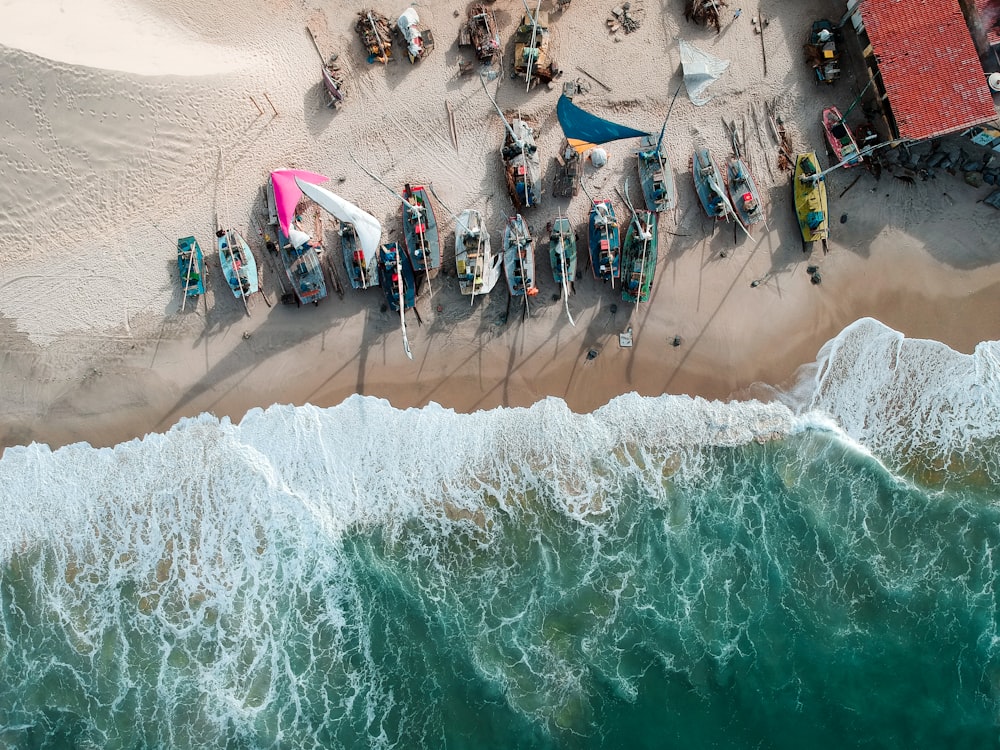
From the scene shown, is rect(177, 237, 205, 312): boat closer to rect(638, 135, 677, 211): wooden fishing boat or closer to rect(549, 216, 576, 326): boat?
rect(549, 216, 576, 326): boat

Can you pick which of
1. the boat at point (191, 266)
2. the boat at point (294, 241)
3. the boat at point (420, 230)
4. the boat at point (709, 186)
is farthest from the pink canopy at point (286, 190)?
the boat at point (709, 186)

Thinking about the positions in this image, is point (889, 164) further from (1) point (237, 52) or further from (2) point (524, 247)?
(1) point (237, 52)

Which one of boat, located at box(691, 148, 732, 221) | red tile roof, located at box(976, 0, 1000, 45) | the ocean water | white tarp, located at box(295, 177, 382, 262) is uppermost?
red tile roof, located at box(976, 0, 1000, 45)

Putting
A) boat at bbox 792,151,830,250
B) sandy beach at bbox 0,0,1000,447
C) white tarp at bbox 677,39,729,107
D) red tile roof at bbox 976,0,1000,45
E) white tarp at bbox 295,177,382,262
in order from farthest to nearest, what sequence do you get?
1. white tarp at bbox 677,39,729,107
2. sandy beach at bbox 0,0,1000,447
3. boat at bbox 792,151,830,250
4. white tarp at bbox 295,177,382,262
5. red tile roof at bbox 976,0,1000,45

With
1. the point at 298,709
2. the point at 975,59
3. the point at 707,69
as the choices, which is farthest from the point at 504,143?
the point at 298,709

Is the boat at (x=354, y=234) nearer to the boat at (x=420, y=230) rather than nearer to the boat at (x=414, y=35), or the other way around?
the boat at (x=420, y=230)

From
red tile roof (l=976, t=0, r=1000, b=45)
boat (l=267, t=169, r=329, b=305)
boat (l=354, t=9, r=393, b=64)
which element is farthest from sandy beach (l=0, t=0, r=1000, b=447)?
red tile roof (l=976, t=0, r=1000, b=45)

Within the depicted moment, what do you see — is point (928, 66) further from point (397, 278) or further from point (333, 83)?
point (333, 83)
